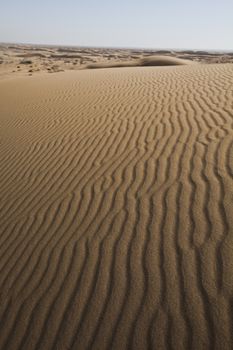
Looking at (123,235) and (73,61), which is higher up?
(123,235)

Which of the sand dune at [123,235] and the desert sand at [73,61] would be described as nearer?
the sand dune at [123,235]

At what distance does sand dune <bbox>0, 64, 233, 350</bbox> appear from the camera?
2383mm

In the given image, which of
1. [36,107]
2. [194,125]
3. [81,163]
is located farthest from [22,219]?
[36,107]

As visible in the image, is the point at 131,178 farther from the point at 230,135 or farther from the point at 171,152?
the point at 230,135

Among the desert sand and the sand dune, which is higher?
the sand dune

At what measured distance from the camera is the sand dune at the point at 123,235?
2.38 m

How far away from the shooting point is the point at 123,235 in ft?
10.4

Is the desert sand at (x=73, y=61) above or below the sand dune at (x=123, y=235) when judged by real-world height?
below

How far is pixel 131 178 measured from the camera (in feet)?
13.3

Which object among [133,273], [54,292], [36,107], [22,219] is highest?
[133,273]

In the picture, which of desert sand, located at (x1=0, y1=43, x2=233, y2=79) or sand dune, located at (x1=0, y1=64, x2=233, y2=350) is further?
desert sand, located at (x1=0, y1=43, x2=233, y2=79)

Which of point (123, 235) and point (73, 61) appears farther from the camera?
point (73, 61)

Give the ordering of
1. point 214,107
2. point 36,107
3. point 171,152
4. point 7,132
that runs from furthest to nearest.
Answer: point 36,107
point 7,132
point 214,107
point 171,152

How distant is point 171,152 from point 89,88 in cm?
631
